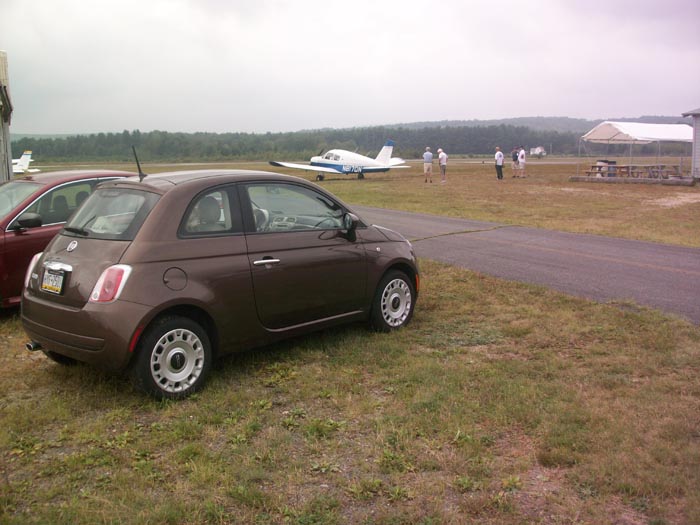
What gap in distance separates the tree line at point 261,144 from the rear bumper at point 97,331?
6022 centimetres

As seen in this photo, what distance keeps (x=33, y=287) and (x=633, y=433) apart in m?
4.67

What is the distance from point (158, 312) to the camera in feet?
15.8

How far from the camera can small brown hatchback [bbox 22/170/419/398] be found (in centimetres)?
479

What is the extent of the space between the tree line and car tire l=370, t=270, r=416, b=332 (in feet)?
191

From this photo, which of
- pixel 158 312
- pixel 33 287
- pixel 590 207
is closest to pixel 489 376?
pixel 158 312

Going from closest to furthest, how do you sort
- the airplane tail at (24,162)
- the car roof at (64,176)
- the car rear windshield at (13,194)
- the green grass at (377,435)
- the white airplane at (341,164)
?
the green grass at (377,435)
the car rear windshield at (13,194)
the car roof at (64,176)
the white airplane at (341,164)
the airplane tail at (24,162)

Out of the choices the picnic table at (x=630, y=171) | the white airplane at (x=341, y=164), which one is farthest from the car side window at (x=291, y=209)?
the white airplane at (x=341, y=164)

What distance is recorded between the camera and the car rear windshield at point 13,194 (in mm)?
7582

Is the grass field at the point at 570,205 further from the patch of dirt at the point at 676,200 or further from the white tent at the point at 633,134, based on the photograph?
the white tent at the point at 633,134

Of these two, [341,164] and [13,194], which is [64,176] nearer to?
[13,194]

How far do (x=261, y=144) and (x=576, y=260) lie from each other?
361 ft

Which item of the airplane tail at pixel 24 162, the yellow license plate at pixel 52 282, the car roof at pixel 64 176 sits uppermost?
the airplane tail at pixel 24 162

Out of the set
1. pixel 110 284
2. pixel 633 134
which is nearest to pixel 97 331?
pixel 110 284

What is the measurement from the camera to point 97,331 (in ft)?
15.5
